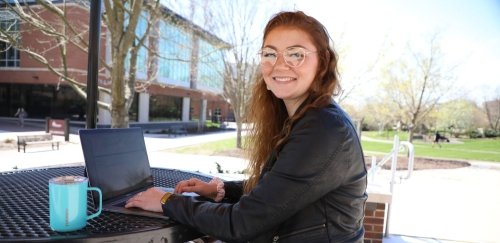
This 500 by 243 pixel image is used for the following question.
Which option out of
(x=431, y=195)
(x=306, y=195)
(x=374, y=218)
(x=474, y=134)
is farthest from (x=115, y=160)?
(x=474, y=134)

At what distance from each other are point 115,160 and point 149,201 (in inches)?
11.5

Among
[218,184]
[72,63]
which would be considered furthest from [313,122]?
[72,63]

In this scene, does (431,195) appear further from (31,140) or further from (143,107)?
(143,107)

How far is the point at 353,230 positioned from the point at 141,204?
36.6 inches

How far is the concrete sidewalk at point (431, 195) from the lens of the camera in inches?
206

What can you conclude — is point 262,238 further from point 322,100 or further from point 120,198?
point 120,198

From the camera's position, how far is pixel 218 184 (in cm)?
195

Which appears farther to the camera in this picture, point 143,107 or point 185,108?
point 185,108

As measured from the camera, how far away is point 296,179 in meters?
1.28

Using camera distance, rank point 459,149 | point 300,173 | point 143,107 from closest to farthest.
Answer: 1. point 300,173
2. point 459,149
3. point 143,107

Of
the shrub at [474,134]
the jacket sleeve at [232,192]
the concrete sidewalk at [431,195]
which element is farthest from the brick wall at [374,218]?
the shrub at [474,134]

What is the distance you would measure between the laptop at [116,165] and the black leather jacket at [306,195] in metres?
0.40

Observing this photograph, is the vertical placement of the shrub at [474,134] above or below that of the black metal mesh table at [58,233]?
above

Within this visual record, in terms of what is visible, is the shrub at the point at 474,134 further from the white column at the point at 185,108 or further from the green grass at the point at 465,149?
the white column at the point at 185,108
